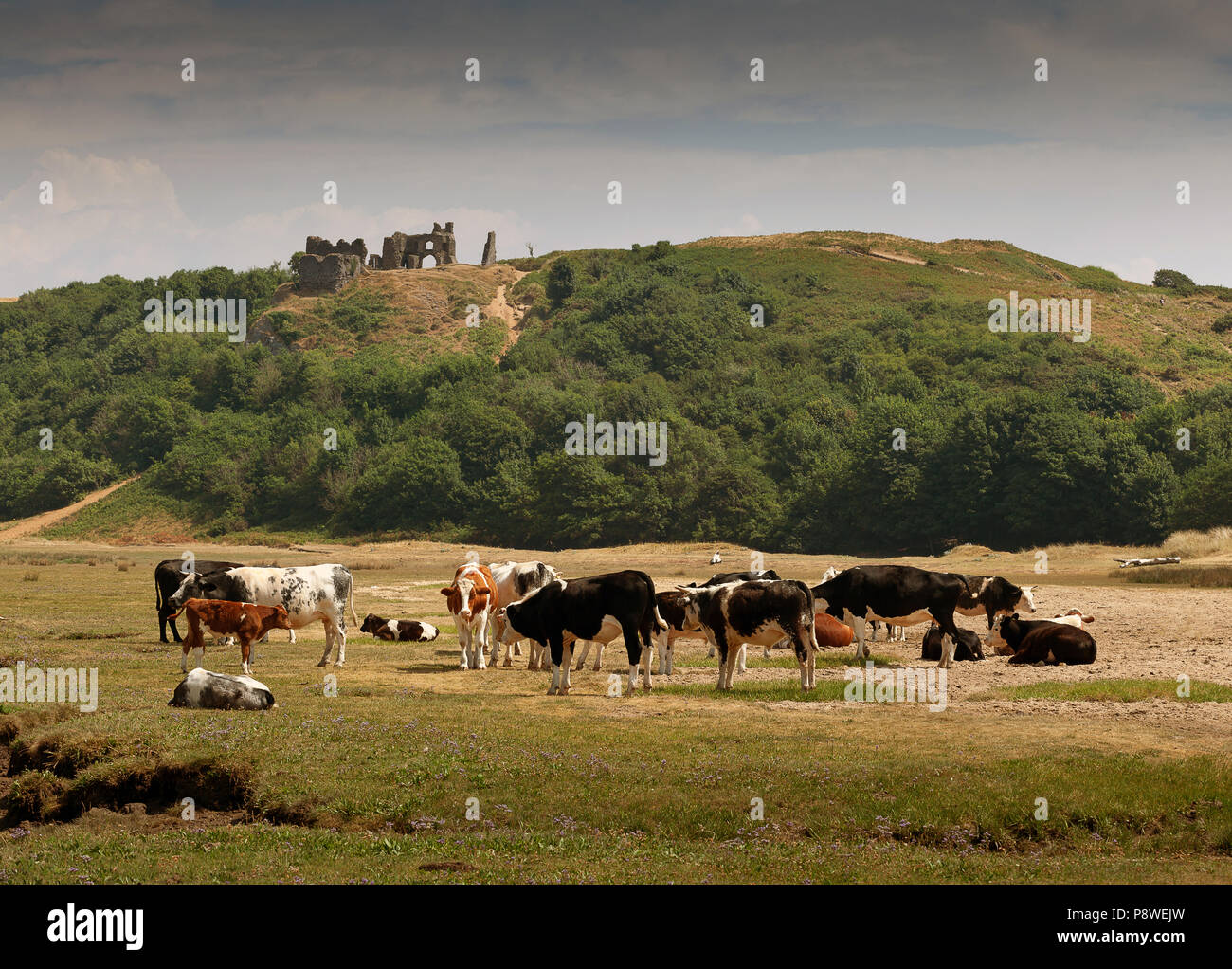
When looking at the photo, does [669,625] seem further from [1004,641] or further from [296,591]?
[1004,641]

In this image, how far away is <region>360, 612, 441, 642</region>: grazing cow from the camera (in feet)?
101

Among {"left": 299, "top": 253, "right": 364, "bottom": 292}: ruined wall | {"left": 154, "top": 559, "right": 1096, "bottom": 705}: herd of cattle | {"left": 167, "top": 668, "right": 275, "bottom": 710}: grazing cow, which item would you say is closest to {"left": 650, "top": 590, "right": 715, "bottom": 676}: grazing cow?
{"left": 154, "top": 559, "right": 1096, "bottom": 705}: herd of cattle

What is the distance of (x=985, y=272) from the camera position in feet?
517

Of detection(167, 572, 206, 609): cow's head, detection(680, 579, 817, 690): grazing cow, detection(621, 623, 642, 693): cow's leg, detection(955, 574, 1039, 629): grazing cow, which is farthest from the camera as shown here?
detection(955, 574, 1039, 629): grazing cow

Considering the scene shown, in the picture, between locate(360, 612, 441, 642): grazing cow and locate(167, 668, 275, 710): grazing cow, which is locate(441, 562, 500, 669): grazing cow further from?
locate(167, 668, 275, 710): grazing cow

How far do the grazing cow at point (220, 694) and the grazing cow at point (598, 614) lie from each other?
16.4 feet

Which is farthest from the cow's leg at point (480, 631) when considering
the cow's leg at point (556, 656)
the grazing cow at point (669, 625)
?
the grazing cow at point (669, 625)

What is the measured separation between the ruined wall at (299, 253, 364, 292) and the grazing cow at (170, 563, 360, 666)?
135 meters

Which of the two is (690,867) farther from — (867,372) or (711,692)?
(867,372)

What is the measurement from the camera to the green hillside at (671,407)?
3344 inches

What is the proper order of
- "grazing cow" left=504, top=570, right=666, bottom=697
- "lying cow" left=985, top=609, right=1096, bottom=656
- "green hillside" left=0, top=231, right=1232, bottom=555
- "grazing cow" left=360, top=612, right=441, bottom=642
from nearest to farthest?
"grazing cow" left=504, top=570, right=666, bottom=697 < "lying cow" left=985, top=609, right=1096, bottom=656 < "grazing cow" left=360, top=612, right=441, bottom=642 < "green hillside" left=0, top=231, right=1232, bottom=555

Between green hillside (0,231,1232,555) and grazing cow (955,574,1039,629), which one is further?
green hillside (0,231,1232,555)

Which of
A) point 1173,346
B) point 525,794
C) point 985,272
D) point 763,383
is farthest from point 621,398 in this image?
point 525,794
